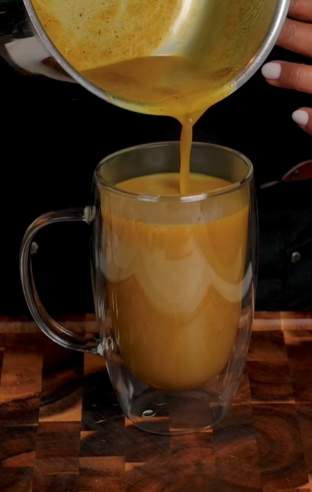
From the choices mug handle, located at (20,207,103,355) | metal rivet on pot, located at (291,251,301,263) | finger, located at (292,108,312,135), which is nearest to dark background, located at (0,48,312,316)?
metal rivet on pot, located at (291,251,301,263)

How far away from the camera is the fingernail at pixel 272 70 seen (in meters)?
0.99

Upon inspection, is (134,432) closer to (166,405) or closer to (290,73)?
(166,405)

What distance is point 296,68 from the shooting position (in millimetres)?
984

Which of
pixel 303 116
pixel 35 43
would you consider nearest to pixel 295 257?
pixel 303 116

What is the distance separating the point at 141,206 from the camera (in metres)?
0.78

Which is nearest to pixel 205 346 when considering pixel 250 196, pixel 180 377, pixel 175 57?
pixel 180 377

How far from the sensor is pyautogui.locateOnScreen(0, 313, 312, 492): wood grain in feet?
2.55

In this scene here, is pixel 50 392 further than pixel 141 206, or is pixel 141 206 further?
pixel 50 392

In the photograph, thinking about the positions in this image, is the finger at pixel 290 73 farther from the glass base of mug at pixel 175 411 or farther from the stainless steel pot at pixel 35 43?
the glass base of mug at pixel 175 411

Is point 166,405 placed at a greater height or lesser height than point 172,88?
lesser

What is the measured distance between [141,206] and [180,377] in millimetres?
173

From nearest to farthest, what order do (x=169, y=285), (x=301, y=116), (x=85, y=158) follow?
(x=169, y=285), (x=301, y=116), (x=85, y=158)

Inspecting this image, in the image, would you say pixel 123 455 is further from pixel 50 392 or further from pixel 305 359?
pixel 305 359

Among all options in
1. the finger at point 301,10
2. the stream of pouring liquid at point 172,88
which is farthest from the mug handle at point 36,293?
the finger at point 301,10
